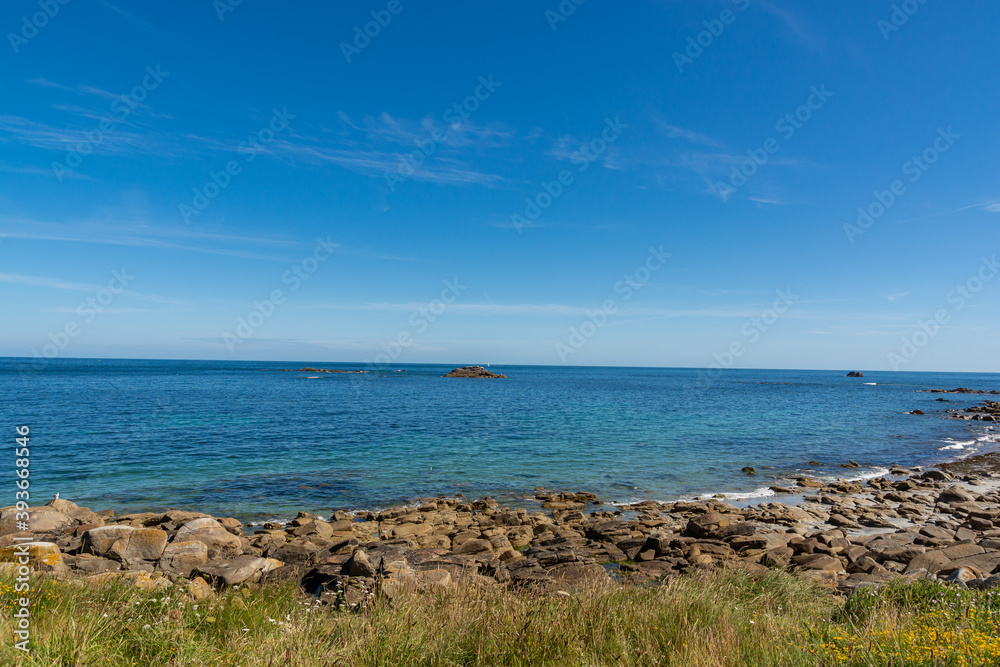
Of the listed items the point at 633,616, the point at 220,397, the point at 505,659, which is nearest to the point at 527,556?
the point at 633,616

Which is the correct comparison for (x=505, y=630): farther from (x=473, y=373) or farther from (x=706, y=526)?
(x=473, y=373)

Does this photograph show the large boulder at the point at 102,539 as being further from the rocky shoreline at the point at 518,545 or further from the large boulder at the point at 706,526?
the large boulder at the point at 706,526

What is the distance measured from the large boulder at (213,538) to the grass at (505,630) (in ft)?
19.6

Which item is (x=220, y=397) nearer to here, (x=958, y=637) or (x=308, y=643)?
(x=308, y=643)

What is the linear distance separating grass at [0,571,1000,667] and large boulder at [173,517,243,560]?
598 centimetres

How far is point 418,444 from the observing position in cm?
3338

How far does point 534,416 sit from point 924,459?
29811 millimetres

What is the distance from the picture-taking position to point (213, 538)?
46.3 feet

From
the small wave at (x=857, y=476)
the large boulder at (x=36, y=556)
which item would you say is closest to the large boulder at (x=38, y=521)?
the large boulder at (x=36, y=556)

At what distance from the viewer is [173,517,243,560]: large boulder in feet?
45.0

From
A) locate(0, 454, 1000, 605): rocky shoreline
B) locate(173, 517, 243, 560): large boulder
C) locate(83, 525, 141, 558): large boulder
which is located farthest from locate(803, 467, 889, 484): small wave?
locate(83, 525, 141, 558): large boulder

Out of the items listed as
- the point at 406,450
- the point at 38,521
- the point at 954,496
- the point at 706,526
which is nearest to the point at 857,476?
the point at 954,496

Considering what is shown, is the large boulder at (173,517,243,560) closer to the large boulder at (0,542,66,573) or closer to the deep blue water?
the large boulder at (0,542,66,573)

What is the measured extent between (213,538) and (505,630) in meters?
11.3
